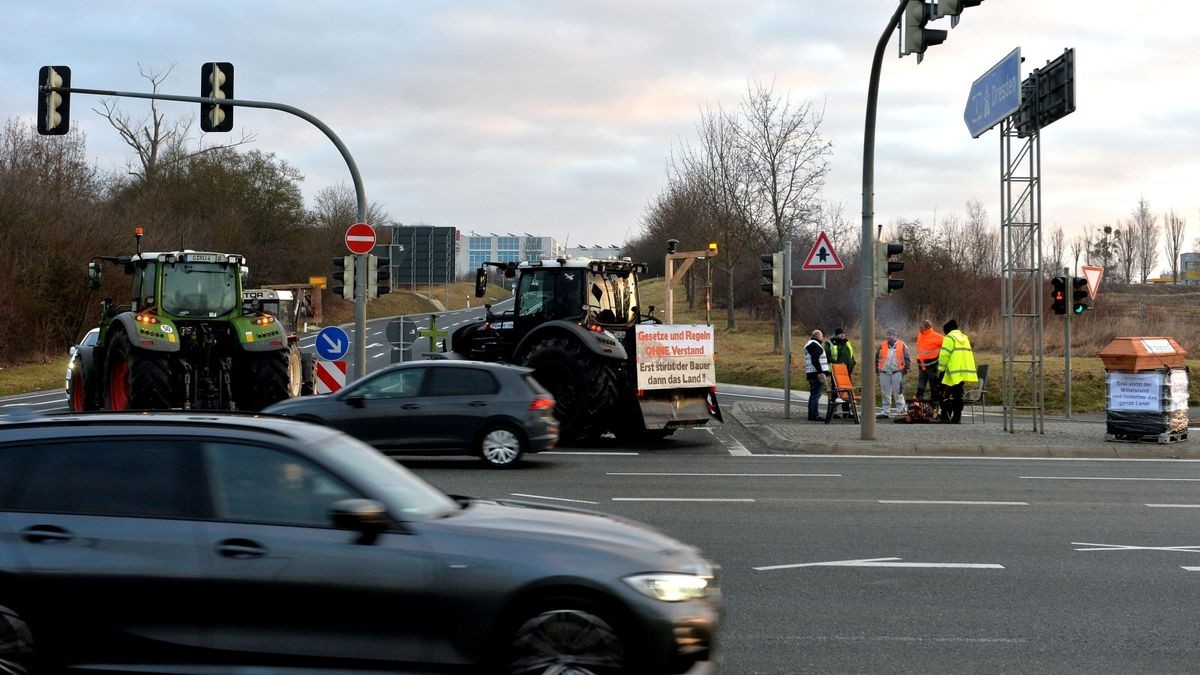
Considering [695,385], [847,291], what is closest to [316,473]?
[695,385]

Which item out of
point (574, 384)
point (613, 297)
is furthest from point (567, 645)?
point (613, 297)

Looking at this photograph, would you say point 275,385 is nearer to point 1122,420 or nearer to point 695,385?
point 695,385

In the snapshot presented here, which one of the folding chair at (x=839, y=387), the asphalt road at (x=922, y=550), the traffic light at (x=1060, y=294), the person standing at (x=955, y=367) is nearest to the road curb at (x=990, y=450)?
the asphalt road at (x=922, y=550)

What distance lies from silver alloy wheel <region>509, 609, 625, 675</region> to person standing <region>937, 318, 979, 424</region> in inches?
723

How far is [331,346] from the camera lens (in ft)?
67.3

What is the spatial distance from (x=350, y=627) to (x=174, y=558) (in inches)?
34.1

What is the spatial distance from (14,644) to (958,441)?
1683 centimetres

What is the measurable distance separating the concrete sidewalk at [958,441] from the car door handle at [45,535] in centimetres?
1502

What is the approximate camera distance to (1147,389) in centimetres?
2002

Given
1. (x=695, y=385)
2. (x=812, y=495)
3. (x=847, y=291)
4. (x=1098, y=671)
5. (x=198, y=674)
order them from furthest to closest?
(x=847, y=291)
(x=695, y=385)
(x=812, y=495)
(x=1098, y=671)
(x=198, y=674)

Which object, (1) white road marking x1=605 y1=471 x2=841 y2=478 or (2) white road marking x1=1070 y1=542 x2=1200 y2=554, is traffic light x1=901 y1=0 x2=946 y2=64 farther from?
(2) white road marking x1=1070 y1=542 x2=1200 y2=554

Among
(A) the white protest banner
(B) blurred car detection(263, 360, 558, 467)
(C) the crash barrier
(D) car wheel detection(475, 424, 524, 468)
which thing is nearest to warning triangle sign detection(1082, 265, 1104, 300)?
(C) the crash barrier

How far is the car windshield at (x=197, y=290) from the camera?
20.6 m

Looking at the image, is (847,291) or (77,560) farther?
(847,291)
